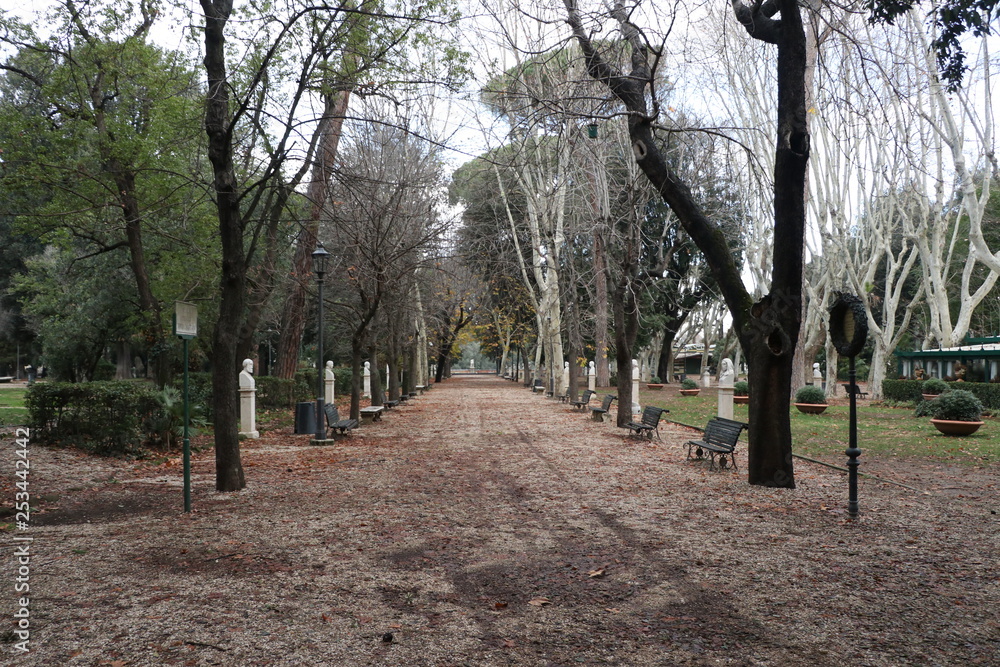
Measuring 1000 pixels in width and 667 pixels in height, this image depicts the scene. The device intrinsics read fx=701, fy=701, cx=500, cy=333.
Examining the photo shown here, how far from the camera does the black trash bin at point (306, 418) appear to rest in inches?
683

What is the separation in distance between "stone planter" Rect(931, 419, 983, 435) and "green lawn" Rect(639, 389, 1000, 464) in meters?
0.18

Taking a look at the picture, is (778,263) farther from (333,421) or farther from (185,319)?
(333,421)

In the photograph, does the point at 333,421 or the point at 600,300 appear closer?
the point at 333,421

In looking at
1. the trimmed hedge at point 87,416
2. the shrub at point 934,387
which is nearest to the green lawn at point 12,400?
the trimmed hedge at point 87,416

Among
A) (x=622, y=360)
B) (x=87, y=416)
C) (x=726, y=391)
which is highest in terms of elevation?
(x=622, y=360)

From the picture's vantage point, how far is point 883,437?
16.5 metres

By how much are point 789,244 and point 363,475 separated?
22.8ft

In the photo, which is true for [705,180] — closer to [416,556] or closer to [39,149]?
[416,556]

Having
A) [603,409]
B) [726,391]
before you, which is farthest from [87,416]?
[726,391]

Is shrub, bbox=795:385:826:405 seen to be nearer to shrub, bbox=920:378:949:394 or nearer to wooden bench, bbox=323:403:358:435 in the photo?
shrub, bbox=920:378:949:394

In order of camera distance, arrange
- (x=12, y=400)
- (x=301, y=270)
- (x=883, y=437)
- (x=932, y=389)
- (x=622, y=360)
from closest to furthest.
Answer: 1. (x=883, y=437)
2. (x=622, y=360)
3. (x=301, y=270)
4. (x=12, y=400)
5. (x=932, y=389)

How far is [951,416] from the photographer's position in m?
16.5

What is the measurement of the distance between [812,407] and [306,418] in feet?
54.6

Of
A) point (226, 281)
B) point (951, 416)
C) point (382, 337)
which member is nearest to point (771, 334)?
point (226, 281)
